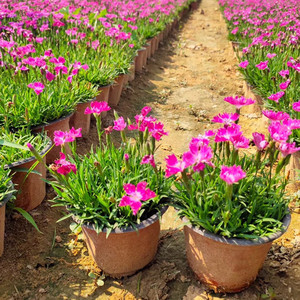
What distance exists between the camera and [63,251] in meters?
2.47

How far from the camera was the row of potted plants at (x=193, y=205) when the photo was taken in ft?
6.07

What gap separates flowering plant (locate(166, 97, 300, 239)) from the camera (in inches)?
69.2

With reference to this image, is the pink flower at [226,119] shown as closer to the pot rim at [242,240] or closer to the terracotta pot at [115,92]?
the pot rim at [242,240]

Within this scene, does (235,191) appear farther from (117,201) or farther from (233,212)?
(117,201)

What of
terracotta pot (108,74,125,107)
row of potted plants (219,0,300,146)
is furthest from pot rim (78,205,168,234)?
terracotta pot (108,74,125,107)

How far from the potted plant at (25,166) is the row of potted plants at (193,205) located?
0.47 m

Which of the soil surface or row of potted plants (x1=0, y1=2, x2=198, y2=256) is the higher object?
row of potted plants (x1=0, y1=2, x2=198, y2=256)

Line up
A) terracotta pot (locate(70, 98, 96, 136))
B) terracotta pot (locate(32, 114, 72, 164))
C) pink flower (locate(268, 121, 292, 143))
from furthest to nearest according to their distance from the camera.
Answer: terracotta pot (locate(70, 98, 96, 136)) → terracotta pot (locate(32, 114, 72, 164)) → pink flower (locate(268, 121, 292, 143))

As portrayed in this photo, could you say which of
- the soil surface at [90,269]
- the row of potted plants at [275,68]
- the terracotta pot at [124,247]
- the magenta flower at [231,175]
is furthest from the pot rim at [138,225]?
the row of potted plants at [275,68]

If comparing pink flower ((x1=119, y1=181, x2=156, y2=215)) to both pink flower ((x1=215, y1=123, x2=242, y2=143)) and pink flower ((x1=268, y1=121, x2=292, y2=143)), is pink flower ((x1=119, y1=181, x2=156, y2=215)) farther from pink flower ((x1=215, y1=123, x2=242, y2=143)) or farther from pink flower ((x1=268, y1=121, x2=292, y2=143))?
pink flower ((x1=268, y1=121, x2=292, y2=143))

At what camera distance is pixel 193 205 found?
A: 1966 mm

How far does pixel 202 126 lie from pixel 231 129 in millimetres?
2828

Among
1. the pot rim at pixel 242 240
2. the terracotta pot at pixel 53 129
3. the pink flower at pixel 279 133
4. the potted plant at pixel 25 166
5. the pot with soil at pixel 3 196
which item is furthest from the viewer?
the terracotta pot at pixel 53 129

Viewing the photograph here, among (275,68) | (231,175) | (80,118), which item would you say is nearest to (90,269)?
(231,175)
